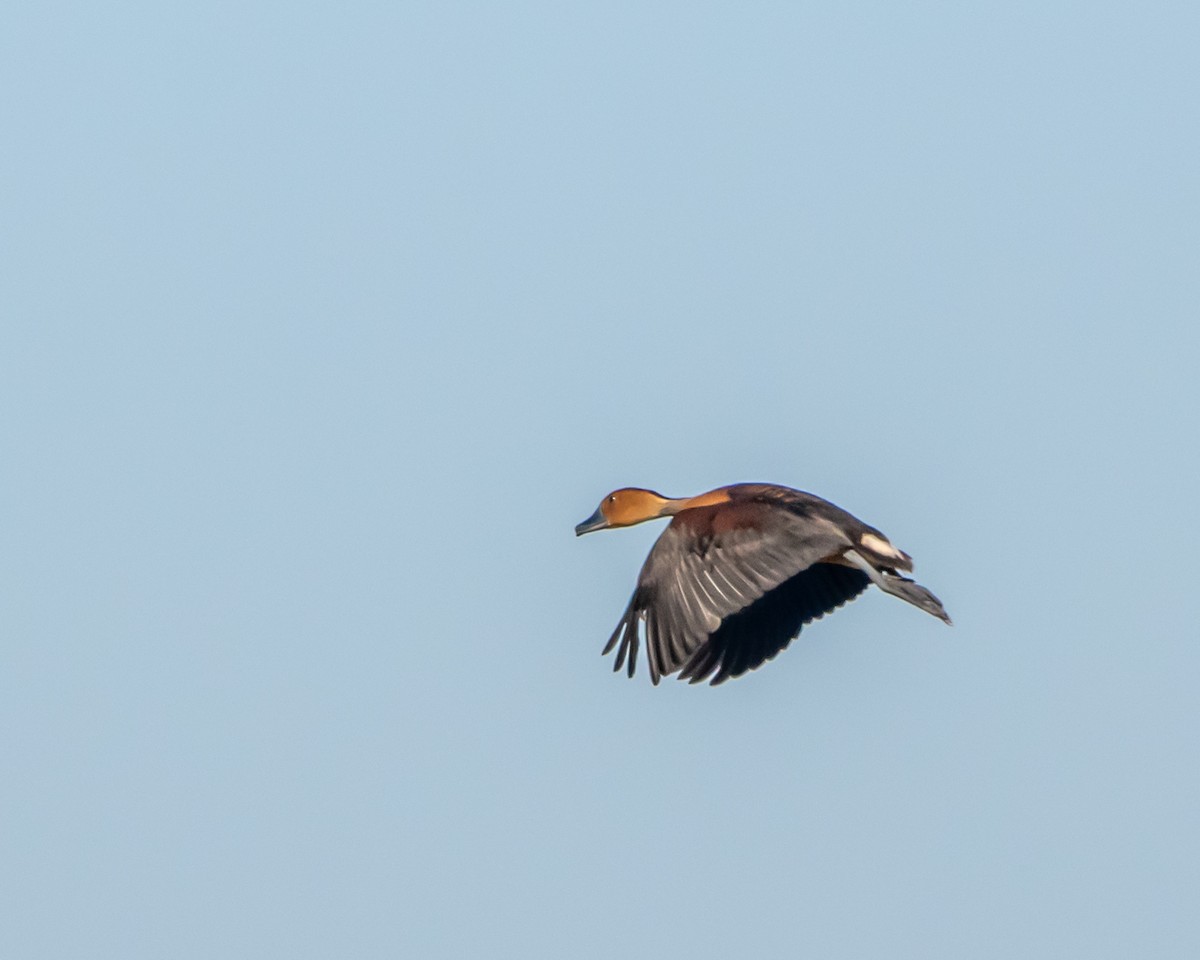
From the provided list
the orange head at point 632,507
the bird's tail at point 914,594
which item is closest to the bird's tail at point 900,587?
the bird's tail at point 914,594

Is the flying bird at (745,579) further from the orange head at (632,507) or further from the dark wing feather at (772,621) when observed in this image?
the orange head at (632,507)

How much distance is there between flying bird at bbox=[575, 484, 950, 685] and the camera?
57.3 ft

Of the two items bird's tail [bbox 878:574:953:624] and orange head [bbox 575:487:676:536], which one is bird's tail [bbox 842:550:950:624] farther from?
orange head [bbox 575:487:676:536]

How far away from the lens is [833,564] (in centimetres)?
1978

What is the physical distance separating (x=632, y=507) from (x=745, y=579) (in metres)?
3.49

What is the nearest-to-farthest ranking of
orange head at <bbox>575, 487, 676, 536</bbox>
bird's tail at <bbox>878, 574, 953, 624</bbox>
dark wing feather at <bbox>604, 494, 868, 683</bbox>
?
dark wing feather at <bbox>604, 494, 868, 683</bbox>
bird's tail at <bbox>878, 574, 953, 624</bbox>
orange head at <bbox>575, 487, 676, 536</bbox>

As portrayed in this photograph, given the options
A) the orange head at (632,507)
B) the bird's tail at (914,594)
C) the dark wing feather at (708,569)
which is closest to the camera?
the dark wing feather at (708,569)

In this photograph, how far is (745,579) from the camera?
17.5 meters

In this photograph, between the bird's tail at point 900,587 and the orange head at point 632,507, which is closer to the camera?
the bird's tail at point 900,587

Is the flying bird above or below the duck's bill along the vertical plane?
below

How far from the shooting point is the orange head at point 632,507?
2078 cm

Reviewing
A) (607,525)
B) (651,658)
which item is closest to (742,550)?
(651,658)

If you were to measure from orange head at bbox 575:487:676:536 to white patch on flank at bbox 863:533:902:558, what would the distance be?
98.7 inches

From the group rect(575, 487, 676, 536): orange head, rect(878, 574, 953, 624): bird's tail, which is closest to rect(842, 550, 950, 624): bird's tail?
rect(878, 574, 953, 624): bird's tail
